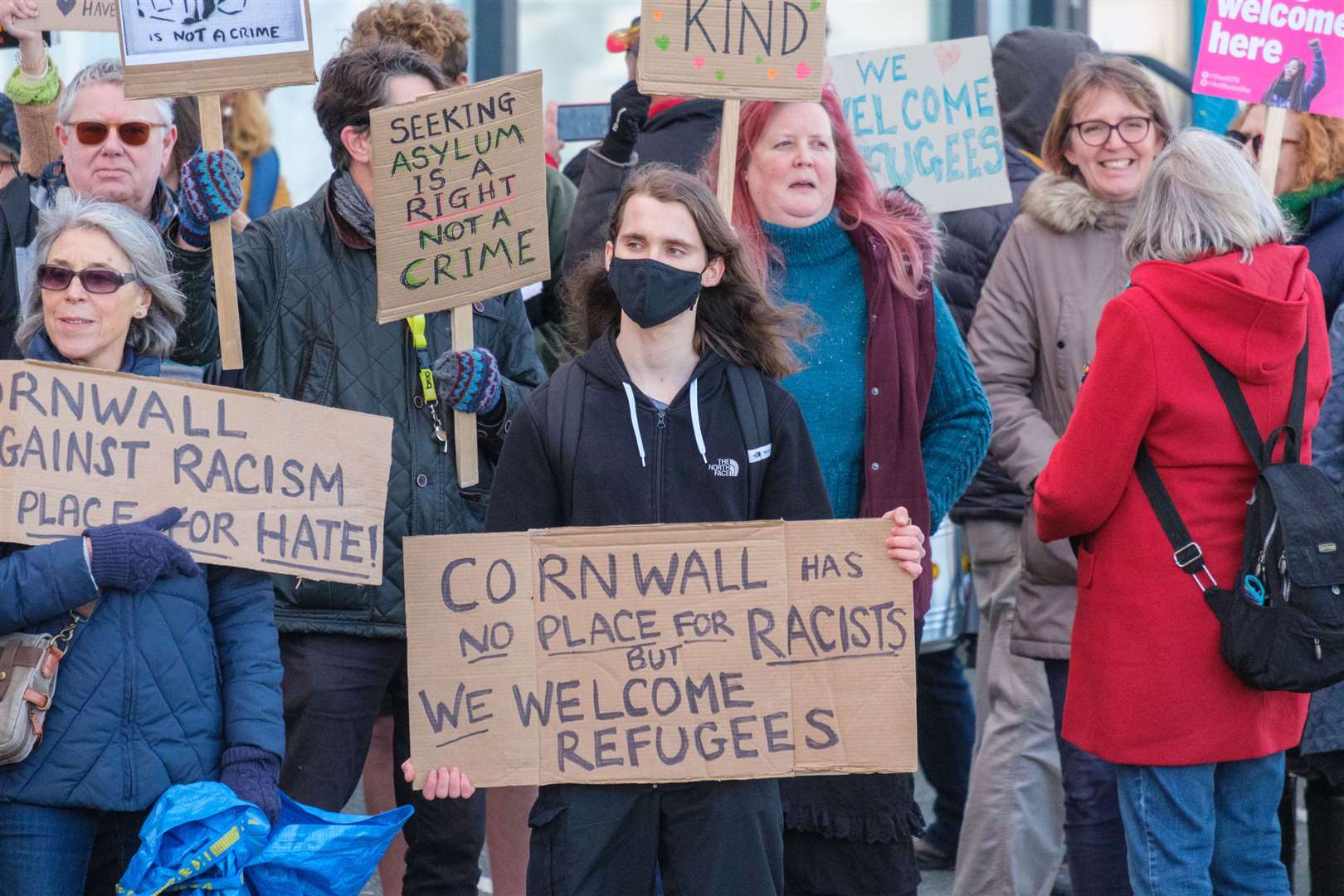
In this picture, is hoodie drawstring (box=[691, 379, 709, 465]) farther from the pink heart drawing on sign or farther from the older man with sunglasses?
the pink heart drawing on sign

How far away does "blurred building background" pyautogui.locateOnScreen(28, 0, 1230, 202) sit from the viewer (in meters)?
7.39

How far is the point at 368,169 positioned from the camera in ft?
13.3

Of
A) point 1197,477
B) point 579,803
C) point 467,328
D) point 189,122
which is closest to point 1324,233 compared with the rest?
point 1197,477

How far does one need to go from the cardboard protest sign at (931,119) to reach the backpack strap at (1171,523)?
163 cm

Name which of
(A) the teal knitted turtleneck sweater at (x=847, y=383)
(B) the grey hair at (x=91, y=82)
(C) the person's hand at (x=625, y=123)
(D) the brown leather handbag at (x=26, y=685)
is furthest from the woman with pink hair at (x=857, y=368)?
(D) the brown leather handbag at (x=26, y=685)

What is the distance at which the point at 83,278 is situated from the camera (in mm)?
3430

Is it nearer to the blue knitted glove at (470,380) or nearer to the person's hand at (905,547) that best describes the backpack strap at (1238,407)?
the person's hand at (905,547)

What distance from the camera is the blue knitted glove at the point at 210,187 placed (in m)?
3.50

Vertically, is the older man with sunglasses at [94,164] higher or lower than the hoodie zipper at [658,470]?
higher

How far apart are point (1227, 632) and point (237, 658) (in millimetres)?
2023

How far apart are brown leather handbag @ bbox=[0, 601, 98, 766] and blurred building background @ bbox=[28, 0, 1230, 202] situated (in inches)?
154

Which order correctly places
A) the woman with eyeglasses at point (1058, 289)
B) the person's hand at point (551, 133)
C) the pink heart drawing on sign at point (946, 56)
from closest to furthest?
the woman with eyeglasses at point (1058, 289), the pink heart drawing on sign at point (946, 56), the person's hand at point (551, 133)

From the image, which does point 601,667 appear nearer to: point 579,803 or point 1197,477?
point 579,803

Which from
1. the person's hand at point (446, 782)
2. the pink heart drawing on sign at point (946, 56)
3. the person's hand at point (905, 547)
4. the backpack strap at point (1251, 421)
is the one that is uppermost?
the pink heart drawing on sign at point (946, 56)
